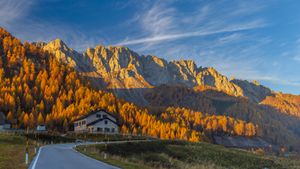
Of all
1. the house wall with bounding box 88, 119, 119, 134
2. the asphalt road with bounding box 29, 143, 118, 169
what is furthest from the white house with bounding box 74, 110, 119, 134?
the asphalt road with bounding box 29, 143, 118, 169

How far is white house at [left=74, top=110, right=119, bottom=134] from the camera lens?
118 m

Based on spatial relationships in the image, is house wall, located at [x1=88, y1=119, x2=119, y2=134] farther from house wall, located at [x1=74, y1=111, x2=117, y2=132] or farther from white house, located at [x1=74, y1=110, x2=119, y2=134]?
house wall, located at [x1=74, y1=111, x2=117, y2=132]

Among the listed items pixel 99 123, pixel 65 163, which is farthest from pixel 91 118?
pixel 65 163

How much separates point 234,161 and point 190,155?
33.5ft

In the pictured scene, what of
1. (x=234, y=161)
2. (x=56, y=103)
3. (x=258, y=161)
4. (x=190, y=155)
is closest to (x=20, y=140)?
(x=190, y=155)

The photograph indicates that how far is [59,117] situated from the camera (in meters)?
154

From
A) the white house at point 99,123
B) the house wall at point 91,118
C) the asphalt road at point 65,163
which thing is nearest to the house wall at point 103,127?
the white house at point 99,123

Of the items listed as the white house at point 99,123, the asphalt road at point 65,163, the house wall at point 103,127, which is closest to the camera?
the asphalt road at point 65,163

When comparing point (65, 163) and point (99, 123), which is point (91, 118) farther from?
point (65, 163)

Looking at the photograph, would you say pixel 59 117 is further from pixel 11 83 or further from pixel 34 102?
pixel 11 83

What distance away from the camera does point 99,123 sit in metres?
119

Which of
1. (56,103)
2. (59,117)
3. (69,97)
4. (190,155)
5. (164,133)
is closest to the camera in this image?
(190,155)

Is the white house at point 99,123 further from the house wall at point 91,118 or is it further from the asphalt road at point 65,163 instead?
the asphalt road at point 65,163

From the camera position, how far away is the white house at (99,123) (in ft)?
388
